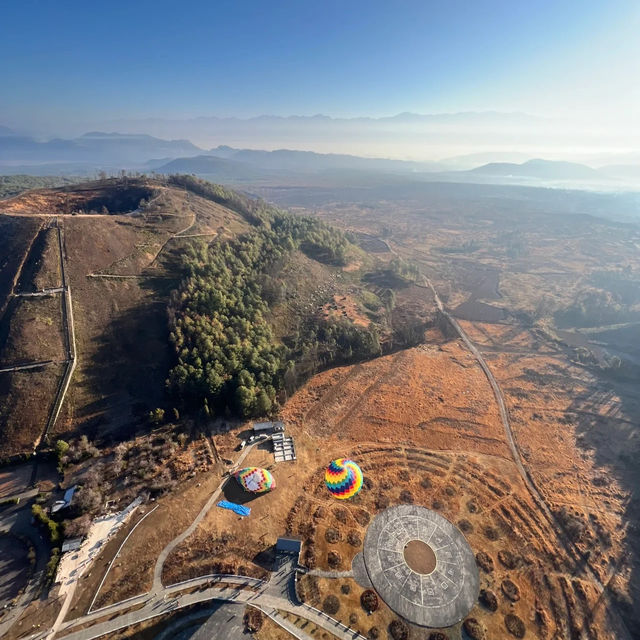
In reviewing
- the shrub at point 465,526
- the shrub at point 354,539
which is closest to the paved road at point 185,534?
the shrub at point 354,539

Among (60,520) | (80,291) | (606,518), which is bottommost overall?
(606,518)

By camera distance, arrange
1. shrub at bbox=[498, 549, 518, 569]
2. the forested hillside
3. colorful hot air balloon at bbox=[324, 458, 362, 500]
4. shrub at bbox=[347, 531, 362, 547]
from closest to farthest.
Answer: shrub at bbox=[498, 549, 518, 569]
shrub at bbox=[347, 531, 362, 547]
colorful hot air balloon at bbox=[324, 458, 362, 500]
the forested hillside

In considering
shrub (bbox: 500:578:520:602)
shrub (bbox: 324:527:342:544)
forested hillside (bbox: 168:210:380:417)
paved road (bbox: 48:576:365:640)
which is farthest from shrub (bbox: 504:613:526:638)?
forested hillside (bbox: 168:210:380:417)

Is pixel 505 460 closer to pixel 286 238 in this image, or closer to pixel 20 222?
pixel 286 238

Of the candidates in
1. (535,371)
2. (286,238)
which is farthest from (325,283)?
(535,371)

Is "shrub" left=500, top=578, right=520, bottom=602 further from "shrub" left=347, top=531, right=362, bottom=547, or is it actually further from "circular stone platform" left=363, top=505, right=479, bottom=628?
"shrub" left=347, top=531, right=362, bottom=547

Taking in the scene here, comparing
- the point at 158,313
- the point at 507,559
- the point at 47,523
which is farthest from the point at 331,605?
the point at 158,313
